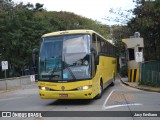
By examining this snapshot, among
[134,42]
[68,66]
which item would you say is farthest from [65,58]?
[134,42]

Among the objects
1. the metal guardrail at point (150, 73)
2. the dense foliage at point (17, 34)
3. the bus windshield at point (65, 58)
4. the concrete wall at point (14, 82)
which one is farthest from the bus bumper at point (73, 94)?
the dense foliage at point (17, 34)

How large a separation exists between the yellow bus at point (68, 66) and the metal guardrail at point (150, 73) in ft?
26.9

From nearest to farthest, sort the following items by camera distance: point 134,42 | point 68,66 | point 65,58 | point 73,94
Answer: point 73,94 → point 68,66 → point 65,58 → point 134,42

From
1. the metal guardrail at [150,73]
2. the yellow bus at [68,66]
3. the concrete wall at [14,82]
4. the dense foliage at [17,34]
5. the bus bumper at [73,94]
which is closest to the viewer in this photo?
the bus bumper at [73,94]

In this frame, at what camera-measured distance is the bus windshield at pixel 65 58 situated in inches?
625

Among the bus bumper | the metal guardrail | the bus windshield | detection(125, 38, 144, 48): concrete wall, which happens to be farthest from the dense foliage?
the bus bumper

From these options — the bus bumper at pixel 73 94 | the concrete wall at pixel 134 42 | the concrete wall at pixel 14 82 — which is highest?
the concrete wall at pixel 134 42

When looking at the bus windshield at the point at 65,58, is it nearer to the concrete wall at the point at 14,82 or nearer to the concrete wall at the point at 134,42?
the concrete wall at the point at 134,42

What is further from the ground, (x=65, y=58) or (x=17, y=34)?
(x=17, y=34)

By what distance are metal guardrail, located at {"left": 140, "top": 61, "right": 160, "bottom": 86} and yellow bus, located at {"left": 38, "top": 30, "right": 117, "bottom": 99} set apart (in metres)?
8.18

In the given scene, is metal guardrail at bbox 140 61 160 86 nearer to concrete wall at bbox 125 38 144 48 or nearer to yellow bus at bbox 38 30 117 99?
concrete wall at bbox 125 38 144 48

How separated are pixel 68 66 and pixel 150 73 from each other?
1031cm

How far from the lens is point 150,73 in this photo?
81.0 ft

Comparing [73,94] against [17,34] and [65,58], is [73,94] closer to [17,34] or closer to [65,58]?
[65,58]
